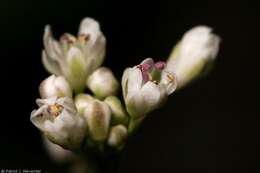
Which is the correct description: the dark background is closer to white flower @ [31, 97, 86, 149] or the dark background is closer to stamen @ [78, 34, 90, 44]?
stamen @ [78, 34, 90, 44]

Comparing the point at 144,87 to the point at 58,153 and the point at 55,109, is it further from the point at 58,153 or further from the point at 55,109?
the point at 58,153

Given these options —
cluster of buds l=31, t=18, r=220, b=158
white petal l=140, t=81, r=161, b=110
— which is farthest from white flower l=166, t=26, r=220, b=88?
white petal l=140, t=81, r=161, b=110

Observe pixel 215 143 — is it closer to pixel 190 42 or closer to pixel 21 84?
pixel 21 84

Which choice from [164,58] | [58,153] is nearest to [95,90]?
[58,153]

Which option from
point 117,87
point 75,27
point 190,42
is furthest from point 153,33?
point 117,87

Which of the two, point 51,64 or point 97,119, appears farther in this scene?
point 51,64
